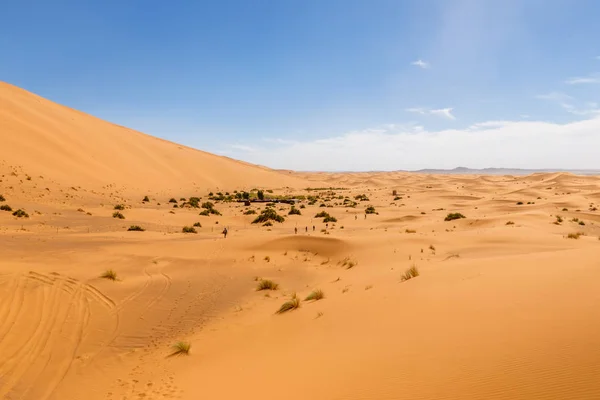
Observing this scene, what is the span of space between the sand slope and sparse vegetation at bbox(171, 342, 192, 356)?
1298 inches

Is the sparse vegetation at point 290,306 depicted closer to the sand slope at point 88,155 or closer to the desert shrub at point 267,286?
the desert shrub at point 267,286

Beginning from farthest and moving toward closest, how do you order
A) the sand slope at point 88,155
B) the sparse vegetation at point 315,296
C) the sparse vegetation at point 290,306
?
the sand slope at point 88,155 < the sparse vegetation at point 315,296 < the sparse vegetation at point 290,306

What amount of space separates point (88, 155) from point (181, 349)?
1839 inches

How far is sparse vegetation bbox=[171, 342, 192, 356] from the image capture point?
270 inches

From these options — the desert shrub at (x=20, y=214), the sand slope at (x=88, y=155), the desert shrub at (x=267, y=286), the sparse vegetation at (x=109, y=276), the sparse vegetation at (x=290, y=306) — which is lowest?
the desert shrub at (x=267, y=286)

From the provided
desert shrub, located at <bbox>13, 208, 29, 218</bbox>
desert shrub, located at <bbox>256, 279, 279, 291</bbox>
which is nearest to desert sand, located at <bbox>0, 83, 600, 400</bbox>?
desert shrub, located at <bbox>256, 279, 279, 291</bbox>

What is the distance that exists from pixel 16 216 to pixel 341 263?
18.3 meters

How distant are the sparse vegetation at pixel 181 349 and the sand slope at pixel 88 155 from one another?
108ft

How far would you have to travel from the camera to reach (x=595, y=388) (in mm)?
3346

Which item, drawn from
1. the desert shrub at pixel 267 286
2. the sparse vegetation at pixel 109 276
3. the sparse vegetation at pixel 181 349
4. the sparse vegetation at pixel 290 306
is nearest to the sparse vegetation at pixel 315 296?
the sparse vegetation at pixel 290 306

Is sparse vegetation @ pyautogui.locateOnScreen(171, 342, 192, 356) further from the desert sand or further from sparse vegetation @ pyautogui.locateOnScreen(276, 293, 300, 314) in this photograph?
sparse vegetation @ pyautogui.locateOnScreen(276, 293, 300, 314)

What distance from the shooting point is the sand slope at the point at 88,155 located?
36906mm

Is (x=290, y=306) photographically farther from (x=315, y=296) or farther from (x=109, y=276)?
(x=109, y=276)

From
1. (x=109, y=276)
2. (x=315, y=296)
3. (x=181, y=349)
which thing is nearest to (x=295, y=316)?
(x=315, y=296)
